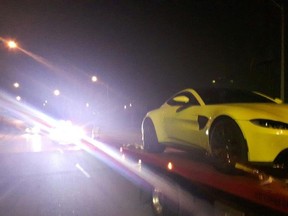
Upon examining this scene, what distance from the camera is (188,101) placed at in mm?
6539

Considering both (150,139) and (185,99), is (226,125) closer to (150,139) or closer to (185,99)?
(185,99)

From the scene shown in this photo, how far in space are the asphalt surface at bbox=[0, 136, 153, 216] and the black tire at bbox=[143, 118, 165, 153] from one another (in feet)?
2.89

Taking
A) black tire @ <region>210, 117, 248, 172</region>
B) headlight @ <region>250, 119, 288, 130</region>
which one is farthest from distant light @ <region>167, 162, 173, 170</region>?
headlight @ <region>250, 119, 288, 130</region>

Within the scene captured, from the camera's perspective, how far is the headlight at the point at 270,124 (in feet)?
15.3

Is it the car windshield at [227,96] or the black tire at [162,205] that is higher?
the car windshield at [227,96]

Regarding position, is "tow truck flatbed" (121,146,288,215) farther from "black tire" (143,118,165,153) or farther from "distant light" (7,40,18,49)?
"distant light" (7,40,18,49)

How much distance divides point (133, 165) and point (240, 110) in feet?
11.5

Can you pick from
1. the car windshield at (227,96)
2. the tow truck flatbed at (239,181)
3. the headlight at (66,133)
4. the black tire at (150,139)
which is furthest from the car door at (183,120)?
the headlight at (66,133)

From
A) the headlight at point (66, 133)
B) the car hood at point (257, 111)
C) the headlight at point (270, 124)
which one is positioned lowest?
the headlight at point (66, 133)

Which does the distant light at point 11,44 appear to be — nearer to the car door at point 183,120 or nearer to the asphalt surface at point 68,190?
the asphalt surface at point 68,190

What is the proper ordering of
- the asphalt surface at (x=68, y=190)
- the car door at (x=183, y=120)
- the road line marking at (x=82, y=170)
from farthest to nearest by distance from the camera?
the road line marking at (x=82, y=170) < the asphalt surface at (x=68, y=190) < the car door at (x=183, y=120)

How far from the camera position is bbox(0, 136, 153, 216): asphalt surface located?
7748 mm

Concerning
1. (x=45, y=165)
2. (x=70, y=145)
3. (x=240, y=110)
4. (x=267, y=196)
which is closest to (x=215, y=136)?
(x=240, y=110)

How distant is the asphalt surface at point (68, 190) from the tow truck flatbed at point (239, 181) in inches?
58.1
